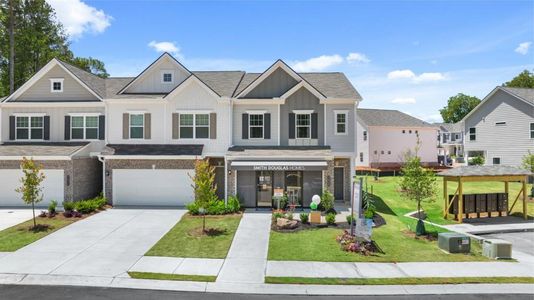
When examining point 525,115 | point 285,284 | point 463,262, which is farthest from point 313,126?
point 525,115

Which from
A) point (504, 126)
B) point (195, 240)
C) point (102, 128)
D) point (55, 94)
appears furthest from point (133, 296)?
point (504, 126)

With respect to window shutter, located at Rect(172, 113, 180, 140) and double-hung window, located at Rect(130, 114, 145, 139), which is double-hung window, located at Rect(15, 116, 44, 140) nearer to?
double-hung window, located at Rect(130, 114, 145, 139)

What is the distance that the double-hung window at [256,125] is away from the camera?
24.3 metres

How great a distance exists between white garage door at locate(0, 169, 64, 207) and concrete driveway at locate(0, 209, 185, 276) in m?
4.16

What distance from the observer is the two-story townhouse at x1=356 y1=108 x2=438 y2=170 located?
44375mm

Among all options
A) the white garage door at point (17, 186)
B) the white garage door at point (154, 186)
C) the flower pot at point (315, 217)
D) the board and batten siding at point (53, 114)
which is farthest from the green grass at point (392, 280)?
the board and batten siding at point (53, 114)

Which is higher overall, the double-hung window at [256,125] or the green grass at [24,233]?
the double-hung window at [256,125]

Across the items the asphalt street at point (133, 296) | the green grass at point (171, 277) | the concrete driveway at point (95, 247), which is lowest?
the asphalt street at point (133, 296)

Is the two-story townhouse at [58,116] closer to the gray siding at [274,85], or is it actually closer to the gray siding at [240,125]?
the gray siding at [240,125]

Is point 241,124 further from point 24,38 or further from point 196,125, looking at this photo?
point 24,38

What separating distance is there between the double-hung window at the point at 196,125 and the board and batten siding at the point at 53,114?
6557mm

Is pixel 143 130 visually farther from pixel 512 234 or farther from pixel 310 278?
pixel 512 234

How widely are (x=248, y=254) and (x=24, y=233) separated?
10649mm

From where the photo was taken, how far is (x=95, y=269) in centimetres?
1177
